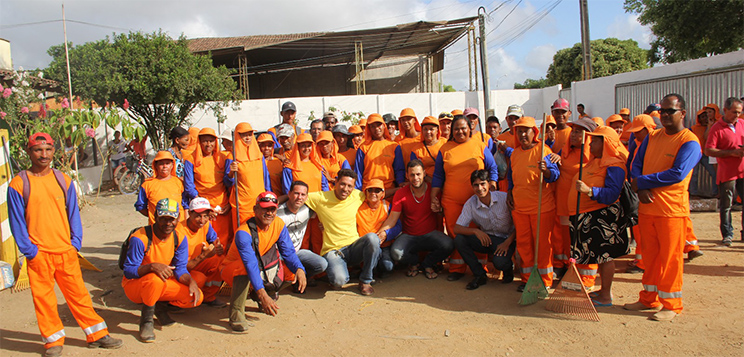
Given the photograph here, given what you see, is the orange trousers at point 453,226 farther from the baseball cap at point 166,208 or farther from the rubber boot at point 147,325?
the rubber boot at point 147,325

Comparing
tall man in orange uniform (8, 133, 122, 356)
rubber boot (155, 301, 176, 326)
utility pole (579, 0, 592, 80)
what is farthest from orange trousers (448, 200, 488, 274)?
utility pole (579, 0, 592, 80)

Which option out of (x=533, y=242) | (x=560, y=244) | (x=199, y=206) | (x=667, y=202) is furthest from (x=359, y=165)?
(x=667, y=202)

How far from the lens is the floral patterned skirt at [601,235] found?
4340 mm

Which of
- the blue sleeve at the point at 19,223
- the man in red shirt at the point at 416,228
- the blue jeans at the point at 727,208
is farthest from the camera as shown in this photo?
the blue jeans at the point at 727,208

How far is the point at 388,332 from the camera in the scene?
13.7ft

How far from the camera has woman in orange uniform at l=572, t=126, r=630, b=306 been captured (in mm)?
4293

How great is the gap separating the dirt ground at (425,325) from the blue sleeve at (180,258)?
50 cm

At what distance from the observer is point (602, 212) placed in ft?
14.5

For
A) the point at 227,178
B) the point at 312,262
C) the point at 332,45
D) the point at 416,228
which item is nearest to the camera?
the point at 312,262

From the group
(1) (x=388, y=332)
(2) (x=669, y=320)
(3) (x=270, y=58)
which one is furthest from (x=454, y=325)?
(3) (x=270, y=58)

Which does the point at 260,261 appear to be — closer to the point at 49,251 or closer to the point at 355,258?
the point at 355,258

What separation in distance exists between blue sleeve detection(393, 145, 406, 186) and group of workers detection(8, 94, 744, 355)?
18 mm

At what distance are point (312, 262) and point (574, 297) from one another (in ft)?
8.45

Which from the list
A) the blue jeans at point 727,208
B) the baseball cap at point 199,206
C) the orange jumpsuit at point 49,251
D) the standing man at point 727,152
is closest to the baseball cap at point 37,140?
the orange jumpsuit at point 49,251
